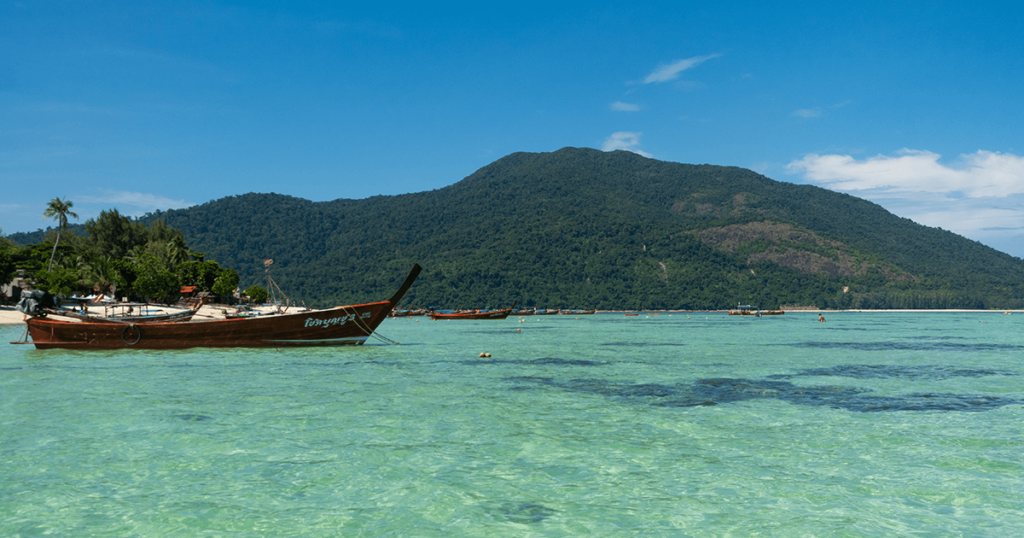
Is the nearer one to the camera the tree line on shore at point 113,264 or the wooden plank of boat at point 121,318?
the wooden plank of boat at point 121,318

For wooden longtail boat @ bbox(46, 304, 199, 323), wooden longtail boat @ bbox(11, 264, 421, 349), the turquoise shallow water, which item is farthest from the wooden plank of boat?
the turquoise shallow water

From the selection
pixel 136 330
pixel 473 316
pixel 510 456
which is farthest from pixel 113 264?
pixel 510 456

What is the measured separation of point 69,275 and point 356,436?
79.9 m

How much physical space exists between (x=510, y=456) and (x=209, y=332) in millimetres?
27221

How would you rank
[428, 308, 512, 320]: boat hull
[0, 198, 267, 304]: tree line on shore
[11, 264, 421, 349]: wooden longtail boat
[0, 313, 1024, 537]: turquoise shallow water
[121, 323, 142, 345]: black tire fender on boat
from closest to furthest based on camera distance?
[0, 313, 1024, 537]: turquoise shallow water, [11, 264, 421, 349]: wooden longtail boat, [121, 323, 142, 345]: black tire fender on boat, [0, 198, 267, 304]: tree line on shore, [428, 308, 512, 320]: boat hull

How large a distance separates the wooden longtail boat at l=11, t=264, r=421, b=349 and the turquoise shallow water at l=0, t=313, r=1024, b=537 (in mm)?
10195

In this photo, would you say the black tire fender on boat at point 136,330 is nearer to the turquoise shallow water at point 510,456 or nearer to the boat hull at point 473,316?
the turquoise shallow water at point 510,456

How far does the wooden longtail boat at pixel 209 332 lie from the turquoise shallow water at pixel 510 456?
1020 cm

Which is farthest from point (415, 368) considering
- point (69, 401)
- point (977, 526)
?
point (977, 526)

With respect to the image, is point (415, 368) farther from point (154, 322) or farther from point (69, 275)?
point (69, 275)

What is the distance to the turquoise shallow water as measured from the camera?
7887 millimetres

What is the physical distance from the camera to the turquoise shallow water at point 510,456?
7887 millimetres

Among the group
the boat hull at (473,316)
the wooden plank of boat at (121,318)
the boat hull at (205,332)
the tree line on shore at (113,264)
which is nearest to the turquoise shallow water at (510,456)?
the boat hull at (205,332)

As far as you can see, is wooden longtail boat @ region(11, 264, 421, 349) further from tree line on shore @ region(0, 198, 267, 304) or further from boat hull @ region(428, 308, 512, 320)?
boat hull @ region(428, 308, 512, 320)
